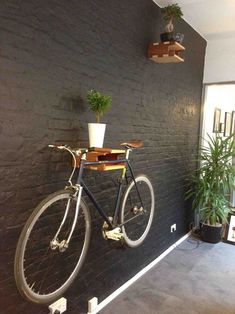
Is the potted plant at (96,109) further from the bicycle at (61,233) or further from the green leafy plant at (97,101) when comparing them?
the bicycle at (61,233)

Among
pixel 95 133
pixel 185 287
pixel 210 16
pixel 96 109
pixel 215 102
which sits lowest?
pixel 185 287

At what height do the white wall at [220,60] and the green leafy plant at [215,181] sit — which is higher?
the white wall at [220,60]

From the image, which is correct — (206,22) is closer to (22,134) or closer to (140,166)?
(140,166)

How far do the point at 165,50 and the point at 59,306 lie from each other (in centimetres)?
221

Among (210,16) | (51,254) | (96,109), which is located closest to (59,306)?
(51,254)

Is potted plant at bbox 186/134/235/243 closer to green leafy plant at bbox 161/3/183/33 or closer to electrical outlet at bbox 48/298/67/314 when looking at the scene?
green leafy plant at bbox 161/3/183/33

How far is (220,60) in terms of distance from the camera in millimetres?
3889

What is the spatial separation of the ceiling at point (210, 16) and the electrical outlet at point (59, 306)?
268 cm

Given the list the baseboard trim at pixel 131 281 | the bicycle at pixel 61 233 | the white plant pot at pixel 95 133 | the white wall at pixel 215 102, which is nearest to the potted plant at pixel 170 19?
the bicycle at pixel 61 233

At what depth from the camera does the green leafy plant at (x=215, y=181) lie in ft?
11.9

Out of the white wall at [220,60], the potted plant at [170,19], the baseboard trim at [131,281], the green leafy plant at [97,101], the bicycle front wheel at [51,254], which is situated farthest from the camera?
the white wall at [220,60]

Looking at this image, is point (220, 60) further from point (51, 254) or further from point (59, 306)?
point (59, 306)

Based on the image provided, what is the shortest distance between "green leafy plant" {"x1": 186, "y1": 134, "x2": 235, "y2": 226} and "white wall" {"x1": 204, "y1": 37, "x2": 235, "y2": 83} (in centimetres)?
87

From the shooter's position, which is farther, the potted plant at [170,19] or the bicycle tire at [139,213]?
the potted plant at [170,19]
